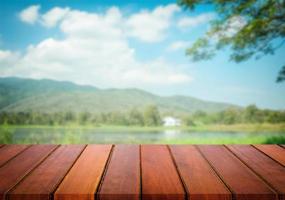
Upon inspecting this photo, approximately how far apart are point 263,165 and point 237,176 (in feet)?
0.76

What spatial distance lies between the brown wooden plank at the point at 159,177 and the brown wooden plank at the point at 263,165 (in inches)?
11.4

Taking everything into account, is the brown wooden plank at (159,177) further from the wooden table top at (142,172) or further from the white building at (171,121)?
the white building at (171,121)

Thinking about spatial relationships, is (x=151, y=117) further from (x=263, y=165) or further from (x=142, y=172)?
(x=142, y=172)

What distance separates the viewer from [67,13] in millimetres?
15555

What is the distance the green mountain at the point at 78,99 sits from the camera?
44.1 feet

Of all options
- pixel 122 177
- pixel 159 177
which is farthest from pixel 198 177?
pixel 122 177

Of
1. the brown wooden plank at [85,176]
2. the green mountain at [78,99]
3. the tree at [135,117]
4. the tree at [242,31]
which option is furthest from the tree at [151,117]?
the brown wooden plank at [85,176]

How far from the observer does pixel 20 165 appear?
1.29m

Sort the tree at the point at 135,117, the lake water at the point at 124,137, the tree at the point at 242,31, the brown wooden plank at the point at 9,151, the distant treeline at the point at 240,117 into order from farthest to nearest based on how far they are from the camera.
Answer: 1. the tree at the point at 135,117
2. the distant treeline at the point at 240,117
3. the lake water at the point at 124,137
4. the tree at the point at 242,31
5. the brown wooden plank at the point at 9,151

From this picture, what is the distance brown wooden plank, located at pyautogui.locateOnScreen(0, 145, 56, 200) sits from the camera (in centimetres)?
104

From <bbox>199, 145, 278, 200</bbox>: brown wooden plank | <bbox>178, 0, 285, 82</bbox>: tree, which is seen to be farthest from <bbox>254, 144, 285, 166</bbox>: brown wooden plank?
<bbox>178, 0, 285, 82</bbox>: tree

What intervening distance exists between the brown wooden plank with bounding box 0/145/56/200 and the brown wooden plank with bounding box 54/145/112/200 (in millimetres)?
152

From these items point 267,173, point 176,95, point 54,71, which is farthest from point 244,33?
point 54,71

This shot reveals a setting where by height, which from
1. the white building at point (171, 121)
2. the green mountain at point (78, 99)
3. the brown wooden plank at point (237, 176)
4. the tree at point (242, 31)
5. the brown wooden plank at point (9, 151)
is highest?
the tree at point (242, 31)
